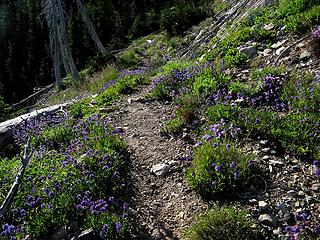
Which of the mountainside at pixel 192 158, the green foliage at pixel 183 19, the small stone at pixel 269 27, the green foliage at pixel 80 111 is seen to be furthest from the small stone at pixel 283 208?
the green foliage at pixel 183 19

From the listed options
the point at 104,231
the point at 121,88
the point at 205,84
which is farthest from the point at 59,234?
the point at 121,88

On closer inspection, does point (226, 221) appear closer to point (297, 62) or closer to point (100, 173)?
point (100, 173)

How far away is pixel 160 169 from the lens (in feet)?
19.1

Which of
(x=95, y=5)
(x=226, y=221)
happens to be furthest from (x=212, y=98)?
(x=95, y=5)

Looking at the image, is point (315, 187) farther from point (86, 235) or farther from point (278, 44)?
point (278, 44)

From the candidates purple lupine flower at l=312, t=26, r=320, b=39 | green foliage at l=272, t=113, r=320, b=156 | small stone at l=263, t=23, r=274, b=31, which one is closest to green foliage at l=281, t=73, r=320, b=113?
green foliage at l=272, t=113, r=320, b=156

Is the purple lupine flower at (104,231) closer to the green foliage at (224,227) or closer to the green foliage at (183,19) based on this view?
the green foliage at (224,227)

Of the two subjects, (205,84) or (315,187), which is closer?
(315,187)

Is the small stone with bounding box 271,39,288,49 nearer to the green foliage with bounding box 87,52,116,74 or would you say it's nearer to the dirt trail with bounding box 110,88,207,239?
the dirt trail with bounding box 110,88,207,239

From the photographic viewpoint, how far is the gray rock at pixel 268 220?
4320 mm

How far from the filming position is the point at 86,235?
4547 millimetres

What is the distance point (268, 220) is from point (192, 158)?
5.99 ft

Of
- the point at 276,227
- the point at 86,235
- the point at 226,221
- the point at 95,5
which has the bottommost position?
the point at 276,227

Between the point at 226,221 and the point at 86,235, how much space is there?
1.70 m
